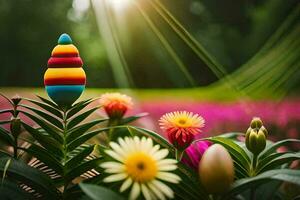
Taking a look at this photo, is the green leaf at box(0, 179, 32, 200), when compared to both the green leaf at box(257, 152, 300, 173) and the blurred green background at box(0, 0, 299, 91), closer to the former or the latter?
the green leaf at box(257, 152, 300, 173)

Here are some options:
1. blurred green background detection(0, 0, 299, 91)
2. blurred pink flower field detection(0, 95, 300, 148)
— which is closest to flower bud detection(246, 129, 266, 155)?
blurred pink flower field detection(0, 95, 300, 148)

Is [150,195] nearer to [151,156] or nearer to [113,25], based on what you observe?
[151,156]

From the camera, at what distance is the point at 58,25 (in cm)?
125

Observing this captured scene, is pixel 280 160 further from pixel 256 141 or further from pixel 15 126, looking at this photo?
pixel 15 126

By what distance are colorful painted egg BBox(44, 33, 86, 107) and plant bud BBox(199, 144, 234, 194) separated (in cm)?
16

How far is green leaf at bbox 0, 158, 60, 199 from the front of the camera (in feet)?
1.25

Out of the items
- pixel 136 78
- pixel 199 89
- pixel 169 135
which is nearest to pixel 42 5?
pixel 136 78

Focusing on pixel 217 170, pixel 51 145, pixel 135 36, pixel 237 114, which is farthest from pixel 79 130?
pixel 135 36

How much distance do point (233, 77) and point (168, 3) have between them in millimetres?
300

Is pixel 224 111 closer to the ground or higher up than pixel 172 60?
closer to the ground

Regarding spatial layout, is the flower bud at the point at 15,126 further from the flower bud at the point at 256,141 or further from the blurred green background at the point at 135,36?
the blurred green background at the point at 135,36

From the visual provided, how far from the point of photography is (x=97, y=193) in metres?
0.31

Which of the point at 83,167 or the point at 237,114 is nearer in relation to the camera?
the point at 83,167

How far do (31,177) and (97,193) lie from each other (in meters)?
0.09
